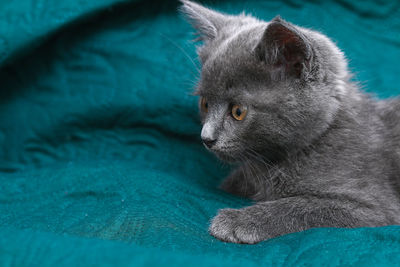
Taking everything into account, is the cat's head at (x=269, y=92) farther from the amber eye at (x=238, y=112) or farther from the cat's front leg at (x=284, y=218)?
the cat's front leg at (x=284, y=218)

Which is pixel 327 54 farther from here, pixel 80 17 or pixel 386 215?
pixel 80 17

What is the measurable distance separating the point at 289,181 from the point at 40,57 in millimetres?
1234

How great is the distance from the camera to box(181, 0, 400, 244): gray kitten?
1275 mm

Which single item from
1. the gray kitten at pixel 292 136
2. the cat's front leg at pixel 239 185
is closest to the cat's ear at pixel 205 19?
the gray kitten at pixel 292 136

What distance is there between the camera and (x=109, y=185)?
4.99ft

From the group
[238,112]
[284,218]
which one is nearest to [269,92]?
[238,112]

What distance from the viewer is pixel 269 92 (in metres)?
1.31

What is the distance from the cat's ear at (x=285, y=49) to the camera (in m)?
1.23

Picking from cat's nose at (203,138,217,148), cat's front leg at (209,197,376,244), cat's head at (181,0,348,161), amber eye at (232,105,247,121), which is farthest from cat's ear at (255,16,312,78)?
cat's front leg at (209,197,376,244)

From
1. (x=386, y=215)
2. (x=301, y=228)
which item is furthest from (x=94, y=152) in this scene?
(x=386, y=215)

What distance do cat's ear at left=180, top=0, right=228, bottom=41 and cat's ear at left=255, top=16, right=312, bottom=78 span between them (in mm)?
358

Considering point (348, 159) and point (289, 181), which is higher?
point (348, 159)

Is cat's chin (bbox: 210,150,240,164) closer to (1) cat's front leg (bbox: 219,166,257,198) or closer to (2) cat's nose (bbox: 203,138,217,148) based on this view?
(2) cat's nose (bbox: 203,138,217,148)

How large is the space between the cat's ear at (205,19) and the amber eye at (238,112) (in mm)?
380
